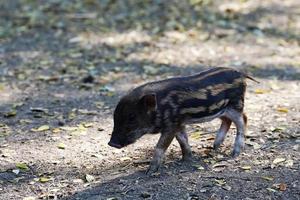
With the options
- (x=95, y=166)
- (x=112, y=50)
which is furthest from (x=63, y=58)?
(x=95, y=166)

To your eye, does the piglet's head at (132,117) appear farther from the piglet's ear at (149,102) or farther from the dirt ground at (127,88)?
the dirt ground at (127,88)

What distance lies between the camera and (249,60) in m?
11.0

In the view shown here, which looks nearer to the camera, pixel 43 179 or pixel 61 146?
pixel 43 179

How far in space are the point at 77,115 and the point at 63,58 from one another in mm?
2891

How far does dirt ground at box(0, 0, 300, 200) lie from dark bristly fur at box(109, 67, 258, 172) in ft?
1.27

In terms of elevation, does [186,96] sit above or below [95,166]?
above

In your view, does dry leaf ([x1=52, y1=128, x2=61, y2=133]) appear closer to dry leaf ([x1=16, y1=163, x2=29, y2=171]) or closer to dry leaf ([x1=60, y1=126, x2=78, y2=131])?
dry leaf ([x1=60, y1=126, x2=78, y2=131])

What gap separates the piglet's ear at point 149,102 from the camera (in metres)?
6.08

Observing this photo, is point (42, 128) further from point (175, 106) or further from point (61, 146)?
point (175, 106)

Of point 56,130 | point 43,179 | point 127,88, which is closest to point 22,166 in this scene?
point 43,179

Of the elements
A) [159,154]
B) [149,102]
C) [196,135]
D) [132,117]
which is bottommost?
[196,135]

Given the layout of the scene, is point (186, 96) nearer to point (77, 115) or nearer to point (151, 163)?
point (151, 163)

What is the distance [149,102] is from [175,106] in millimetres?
274

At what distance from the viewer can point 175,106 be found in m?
6.25
